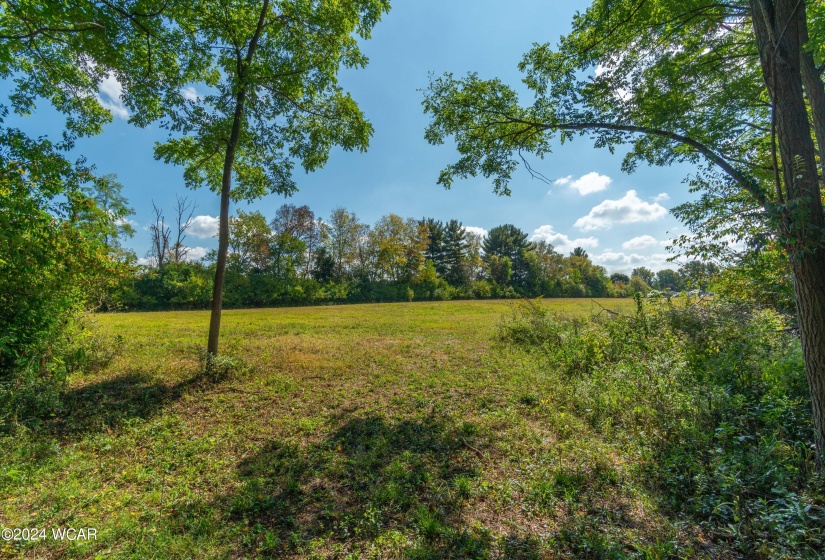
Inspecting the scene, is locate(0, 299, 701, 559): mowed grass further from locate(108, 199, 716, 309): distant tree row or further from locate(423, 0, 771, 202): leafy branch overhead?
locate(108, 199, 716, 309): distant tree row

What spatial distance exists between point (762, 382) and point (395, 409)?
5.44 meters

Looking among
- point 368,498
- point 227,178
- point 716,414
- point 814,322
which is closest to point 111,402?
point 227,178

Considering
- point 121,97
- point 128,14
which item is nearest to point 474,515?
point 128,14

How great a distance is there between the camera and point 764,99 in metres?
7.01

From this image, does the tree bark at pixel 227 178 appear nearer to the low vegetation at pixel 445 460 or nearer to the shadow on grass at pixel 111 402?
the shadow on grass at pixel 111 402

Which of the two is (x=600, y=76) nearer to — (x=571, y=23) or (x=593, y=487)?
(x=571, y=23)

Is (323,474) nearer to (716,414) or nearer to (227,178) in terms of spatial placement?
(716,414)

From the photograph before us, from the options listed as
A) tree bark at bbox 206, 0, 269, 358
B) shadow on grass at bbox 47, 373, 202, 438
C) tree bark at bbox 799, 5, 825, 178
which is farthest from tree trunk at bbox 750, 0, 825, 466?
shadow on grass at bbox 47, 373, 202, 438

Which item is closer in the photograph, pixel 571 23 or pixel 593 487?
pixel 593 487

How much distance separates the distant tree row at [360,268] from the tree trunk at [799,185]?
97.7ft

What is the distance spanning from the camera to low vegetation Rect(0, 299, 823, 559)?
2.58m

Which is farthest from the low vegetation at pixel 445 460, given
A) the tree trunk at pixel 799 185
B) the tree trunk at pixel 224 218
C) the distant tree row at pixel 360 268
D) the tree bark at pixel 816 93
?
the distant tree row at pixel 360 268

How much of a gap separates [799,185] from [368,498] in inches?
208

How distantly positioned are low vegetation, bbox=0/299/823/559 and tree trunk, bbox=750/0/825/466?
3.28 ft
